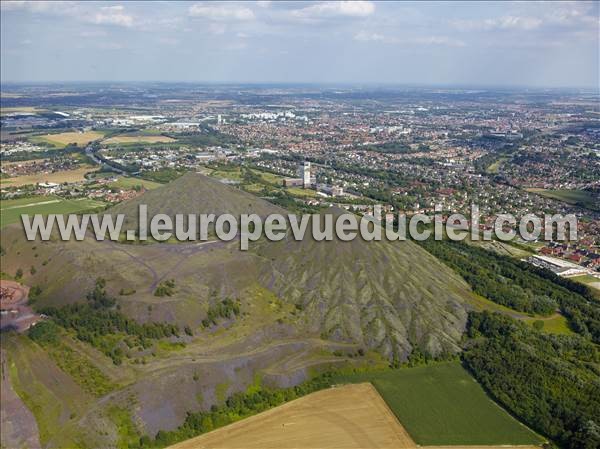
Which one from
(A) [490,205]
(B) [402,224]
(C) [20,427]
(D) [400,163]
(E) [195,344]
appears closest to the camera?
(C) [20,427]

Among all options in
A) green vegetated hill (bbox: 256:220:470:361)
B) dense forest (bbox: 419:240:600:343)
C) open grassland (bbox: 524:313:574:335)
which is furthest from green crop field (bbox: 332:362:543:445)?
dense forest (bbox: 419:240:600:343)

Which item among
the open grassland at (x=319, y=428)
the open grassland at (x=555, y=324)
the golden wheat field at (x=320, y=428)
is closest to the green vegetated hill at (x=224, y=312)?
the golden wheat field at (x=320, y=428)

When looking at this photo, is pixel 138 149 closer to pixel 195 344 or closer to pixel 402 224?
pixel 402 224

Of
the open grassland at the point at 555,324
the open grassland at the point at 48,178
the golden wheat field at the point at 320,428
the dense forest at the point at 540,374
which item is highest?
the open grassland at the point at 48,178

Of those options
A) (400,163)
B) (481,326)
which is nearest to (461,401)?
(481,326)

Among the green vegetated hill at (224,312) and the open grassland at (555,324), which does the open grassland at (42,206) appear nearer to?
the green vegetated hill at (224,312)

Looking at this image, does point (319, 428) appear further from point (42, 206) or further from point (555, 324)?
point (42, 206)
